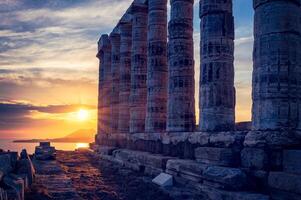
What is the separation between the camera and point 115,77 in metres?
32.8

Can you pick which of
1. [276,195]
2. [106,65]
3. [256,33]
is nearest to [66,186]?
[276,195]

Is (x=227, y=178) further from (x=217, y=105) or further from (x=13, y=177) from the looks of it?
(x=13, y=177)

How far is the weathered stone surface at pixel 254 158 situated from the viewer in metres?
11.6

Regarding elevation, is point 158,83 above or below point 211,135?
above

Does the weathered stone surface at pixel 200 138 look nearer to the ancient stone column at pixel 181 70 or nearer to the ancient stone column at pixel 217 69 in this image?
the ancient stone column at pixel 217 69

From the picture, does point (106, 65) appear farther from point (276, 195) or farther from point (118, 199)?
point (276, 195)

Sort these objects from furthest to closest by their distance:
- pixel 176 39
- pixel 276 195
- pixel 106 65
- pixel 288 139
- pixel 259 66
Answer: pixel 106 65
pixel 176 39
pixel 259 66
pixel 288 139
pixel 276 195

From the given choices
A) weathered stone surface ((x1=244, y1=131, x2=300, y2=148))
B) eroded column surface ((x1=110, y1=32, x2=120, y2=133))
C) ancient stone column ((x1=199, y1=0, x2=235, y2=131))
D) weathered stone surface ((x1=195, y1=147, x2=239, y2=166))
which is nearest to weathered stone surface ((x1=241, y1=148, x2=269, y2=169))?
weathered stone surface ((x1=244, y1=131, x2=300, y2=148))

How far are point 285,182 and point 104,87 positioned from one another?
91.5ft

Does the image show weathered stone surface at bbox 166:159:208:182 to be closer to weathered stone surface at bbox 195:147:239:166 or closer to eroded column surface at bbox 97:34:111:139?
weathered stone surface at bbox 195:147:239:166

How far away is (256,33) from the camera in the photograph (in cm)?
1273

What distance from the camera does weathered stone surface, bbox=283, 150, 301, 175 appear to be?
33.9ft

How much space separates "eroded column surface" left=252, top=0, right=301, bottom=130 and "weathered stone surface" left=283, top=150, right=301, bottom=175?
3.89ft

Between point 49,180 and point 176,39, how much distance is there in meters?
8.87
